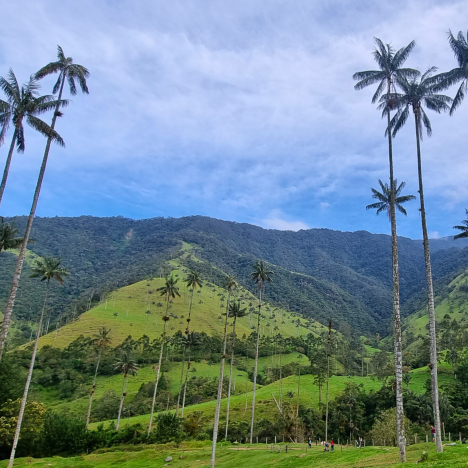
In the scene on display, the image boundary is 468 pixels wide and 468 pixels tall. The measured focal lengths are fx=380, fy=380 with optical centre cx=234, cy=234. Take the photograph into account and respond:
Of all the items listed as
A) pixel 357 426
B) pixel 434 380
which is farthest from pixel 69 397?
pixel 434 380

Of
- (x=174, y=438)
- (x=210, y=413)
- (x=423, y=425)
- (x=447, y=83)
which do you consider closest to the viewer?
(x=447, y=83)

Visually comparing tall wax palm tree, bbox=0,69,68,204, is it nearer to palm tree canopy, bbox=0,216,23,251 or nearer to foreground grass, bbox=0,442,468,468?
palm tree canopy, bbox=0,216,23,251

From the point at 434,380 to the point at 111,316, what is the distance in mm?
172086

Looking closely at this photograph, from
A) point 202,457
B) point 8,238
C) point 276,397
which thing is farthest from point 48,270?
point 276,397

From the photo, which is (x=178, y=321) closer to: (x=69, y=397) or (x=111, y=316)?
(x=111, y=316)

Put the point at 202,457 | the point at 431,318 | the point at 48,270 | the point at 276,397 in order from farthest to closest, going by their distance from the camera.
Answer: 1. the point at 276,397
2. the point at 48,270
3. the point at 202,457
4. the point at 431,318

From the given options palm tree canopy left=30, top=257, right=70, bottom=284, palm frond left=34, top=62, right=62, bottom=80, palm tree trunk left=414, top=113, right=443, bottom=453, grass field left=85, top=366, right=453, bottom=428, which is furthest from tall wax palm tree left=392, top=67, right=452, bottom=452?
grass field left=85, top=366, right=453, bottom=428

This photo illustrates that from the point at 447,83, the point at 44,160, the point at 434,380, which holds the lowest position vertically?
the point at 434,380

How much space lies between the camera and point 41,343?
14888 cm

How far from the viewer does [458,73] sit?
32.1m

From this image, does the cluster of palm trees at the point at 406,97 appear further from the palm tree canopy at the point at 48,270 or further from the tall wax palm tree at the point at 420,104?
the palm tree canopy at the point at 48,270

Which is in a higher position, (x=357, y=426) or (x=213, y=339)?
(x=213, y=339)

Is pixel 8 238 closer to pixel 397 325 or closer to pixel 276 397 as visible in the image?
pixel 397 325

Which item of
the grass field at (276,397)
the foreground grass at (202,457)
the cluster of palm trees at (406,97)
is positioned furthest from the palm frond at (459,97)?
the grass field at (276,397)
